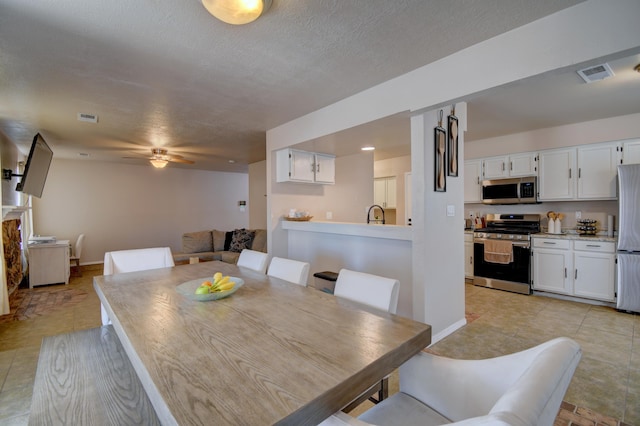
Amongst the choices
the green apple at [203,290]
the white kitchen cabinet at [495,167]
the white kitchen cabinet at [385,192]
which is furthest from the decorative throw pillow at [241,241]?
the white kitchen cabinet at [495,167]

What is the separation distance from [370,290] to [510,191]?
393 centimetres

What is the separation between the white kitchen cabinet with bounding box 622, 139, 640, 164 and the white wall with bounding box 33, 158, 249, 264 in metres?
8.28

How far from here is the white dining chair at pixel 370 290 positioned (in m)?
1.53

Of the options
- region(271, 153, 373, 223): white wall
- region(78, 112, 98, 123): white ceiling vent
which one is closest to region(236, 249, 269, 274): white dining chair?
region(271, 153, 373, 223): white wall

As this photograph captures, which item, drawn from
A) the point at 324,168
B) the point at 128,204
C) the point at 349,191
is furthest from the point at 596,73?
the point at 128,204

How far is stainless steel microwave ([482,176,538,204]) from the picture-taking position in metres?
4.29

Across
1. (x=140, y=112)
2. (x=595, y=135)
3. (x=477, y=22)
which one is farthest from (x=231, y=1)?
(x=595, y=135)

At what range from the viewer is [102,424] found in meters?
1.04

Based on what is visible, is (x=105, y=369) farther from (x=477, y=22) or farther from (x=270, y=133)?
(x=270, y=133)

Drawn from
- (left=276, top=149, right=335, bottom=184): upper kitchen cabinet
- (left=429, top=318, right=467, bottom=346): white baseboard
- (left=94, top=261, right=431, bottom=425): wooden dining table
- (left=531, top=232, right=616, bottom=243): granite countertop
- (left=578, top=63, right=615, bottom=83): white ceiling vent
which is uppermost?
(left=578, top=63, right=615, bottom=83): white ceiling vent

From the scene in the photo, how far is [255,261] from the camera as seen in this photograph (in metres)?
2.50

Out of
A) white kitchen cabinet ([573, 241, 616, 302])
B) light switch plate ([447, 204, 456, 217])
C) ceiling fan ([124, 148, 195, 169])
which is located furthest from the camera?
ceiling fan ([124, 148, 195, 169])

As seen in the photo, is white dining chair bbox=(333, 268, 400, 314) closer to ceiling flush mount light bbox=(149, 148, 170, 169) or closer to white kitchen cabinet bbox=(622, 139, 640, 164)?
white kitchen cabinet bbox=(622, 139, 640, 164)

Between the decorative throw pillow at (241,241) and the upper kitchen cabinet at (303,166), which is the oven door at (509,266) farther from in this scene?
the decorative throw pillow at (241,241)
